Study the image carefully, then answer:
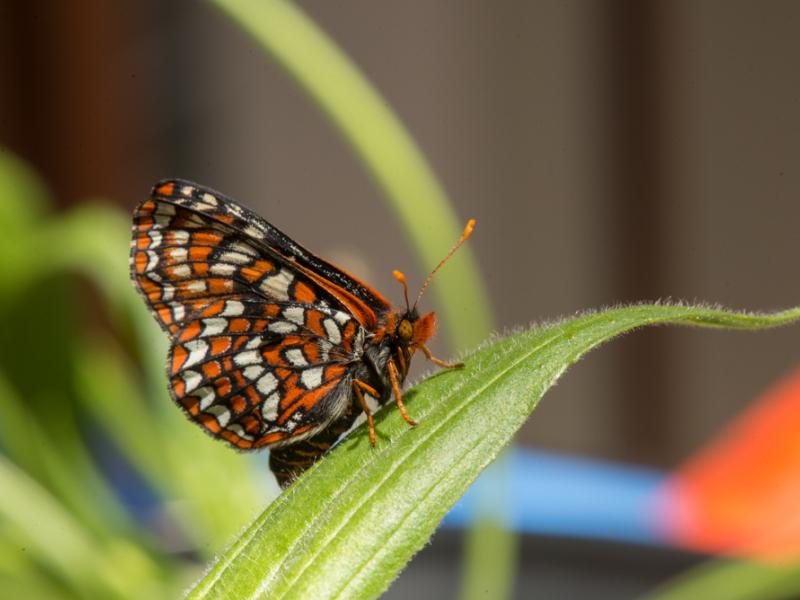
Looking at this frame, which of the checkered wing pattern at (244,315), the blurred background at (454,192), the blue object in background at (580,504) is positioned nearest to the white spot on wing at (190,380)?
the checkered wing pattern at (244,315)

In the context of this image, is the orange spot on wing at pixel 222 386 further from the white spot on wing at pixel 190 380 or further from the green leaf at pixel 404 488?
the green leaf at pixel 404 488

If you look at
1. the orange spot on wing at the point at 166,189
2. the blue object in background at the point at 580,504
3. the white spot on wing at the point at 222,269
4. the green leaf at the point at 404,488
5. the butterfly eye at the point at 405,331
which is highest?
the blue object in background at the point at 580,504

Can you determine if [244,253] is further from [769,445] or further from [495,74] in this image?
[495,74]

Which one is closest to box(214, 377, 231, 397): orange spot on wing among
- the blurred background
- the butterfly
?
the butterfly

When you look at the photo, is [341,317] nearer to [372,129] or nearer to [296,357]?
[296,357]

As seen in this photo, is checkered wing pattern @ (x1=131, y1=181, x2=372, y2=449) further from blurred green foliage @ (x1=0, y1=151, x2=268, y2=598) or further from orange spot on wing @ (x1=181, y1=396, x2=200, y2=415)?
blurred green foliage @ (x1=0, y1=151, x2=268, y2=598)

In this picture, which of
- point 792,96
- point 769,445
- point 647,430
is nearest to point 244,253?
point 792,96

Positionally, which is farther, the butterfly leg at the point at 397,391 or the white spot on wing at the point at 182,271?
the white spot on wing at the point at 182,271
